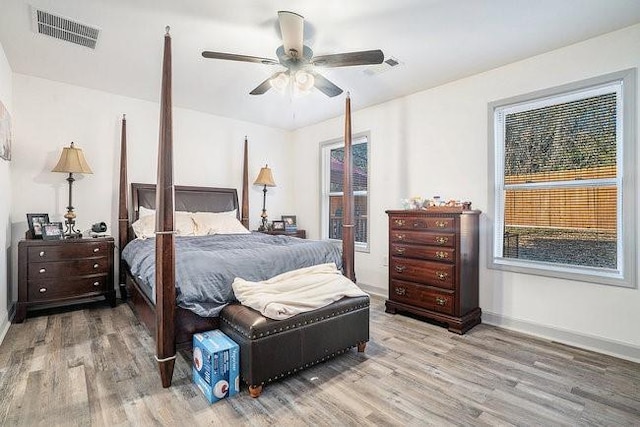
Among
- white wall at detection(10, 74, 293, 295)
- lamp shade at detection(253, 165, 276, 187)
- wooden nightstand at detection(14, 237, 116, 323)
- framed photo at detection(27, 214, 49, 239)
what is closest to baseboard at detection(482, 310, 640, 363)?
lamp shade at detection(253, 165, 276, 187)

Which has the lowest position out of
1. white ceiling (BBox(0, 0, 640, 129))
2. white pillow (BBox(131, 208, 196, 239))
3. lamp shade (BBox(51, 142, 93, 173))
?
white pillow (BBox(131, 208, 196, 239))

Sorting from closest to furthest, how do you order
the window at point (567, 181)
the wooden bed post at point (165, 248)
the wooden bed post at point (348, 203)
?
the wooden bed post at point (165, 248) < the window at point (567, 181) < the wooden bed post at point (348, 203)

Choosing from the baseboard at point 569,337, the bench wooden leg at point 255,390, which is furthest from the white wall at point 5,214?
the baseboard at point 569,337

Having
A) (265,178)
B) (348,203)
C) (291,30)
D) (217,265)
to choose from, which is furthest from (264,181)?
(291,30)

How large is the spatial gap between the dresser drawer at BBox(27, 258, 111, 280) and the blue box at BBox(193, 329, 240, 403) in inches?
88.9

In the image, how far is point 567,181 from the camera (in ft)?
9.48

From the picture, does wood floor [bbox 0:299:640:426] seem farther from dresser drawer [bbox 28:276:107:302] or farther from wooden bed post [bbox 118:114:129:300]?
wooden bed post [bbox 118:114:129:300]

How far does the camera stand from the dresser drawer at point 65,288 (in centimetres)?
322

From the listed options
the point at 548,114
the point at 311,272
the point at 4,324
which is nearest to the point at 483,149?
the point at 548,114

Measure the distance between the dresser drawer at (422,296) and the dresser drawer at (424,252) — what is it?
0.31 m

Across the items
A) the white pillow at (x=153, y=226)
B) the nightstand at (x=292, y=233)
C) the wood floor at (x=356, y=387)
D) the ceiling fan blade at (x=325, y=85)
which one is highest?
the ceiling fan blade at (x=325, y=85)

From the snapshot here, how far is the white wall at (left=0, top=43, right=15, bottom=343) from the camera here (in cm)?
292

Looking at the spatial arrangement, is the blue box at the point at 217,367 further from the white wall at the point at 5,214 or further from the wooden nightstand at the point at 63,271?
the wooden nightstand at the point at 63,271

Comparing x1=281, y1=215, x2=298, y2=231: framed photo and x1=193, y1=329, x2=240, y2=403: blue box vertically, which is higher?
x1=281, y1=215, x2=298, y2=231: framed photo
